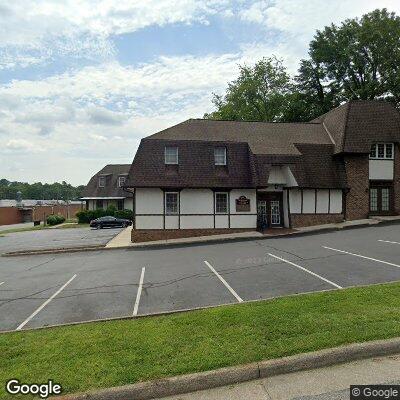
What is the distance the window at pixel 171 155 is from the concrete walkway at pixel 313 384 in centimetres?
2084

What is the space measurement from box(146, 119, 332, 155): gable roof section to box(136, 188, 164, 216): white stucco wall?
155 inches

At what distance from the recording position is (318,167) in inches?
1051

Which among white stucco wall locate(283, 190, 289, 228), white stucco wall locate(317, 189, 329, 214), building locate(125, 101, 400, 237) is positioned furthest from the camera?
white stucco wall locate(317, 189, 329, 214)

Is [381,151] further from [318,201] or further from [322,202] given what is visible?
[318,201]

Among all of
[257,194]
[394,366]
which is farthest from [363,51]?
[394,366]

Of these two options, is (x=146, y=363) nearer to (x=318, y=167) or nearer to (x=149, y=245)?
(x=149, y=245)

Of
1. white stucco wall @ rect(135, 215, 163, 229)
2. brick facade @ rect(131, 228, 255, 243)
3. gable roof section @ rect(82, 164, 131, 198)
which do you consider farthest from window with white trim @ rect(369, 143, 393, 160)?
gable roof section @ rect(82, 164, 131, 198)

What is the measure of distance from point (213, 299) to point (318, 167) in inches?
788

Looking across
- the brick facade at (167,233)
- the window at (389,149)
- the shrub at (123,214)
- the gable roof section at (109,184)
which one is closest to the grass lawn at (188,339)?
the brick facade at (167,233)

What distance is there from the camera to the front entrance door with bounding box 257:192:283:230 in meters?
26.3

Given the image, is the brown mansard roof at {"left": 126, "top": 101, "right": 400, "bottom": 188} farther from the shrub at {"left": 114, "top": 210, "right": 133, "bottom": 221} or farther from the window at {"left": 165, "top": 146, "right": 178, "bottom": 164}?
the shrub at {"left": 114, "top": 210, "right": 133, "bottom": 221}

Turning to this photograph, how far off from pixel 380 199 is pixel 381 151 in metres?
3.75

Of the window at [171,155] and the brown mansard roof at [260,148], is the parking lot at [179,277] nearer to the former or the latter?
the brown mansard roof at [260,148]
